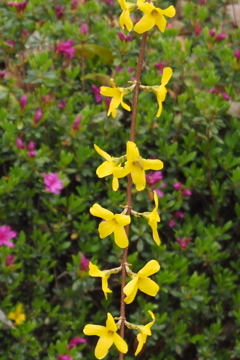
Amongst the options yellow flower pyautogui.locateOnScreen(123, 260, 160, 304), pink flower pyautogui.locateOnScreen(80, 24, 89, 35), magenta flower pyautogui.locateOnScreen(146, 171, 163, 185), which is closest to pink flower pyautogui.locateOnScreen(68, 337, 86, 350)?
magenta flower pyautogui.locateOnScreen(146, 171, 163, 185)

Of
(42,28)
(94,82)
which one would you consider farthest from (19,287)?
(42,28)

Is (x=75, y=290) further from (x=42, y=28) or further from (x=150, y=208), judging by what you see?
(x=42, y=28)

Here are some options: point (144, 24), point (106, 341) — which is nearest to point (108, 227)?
point (106, 341)

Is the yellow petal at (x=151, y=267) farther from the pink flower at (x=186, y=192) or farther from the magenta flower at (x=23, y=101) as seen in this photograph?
the magenta flower at (x=23, y=101)

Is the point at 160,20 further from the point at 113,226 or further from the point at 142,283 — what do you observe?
the point at 142,283

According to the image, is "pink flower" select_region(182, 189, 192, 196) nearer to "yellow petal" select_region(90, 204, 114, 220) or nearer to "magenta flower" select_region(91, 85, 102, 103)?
"magenta flower" select_region(91, 85, 102, 103)

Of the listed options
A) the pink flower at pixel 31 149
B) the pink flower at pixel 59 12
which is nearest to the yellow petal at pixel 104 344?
the pink flower at pixel 31 149
